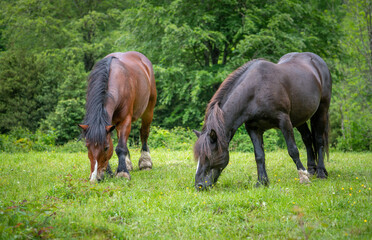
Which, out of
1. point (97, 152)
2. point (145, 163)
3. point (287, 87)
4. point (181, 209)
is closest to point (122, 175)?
point (97, 152)

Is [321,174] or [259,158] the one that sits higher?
[259,158]

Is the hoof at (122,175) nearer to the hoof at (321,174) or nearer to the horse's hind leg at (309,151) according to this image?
the hoof at (321,174)

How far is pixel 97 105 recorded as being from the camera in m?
5.35

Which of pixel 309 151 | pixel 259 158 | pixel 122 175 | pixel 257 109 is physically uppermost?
pixel 257 109

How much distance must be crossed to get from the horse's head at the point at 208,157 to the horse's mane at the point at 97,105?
1503 millimetres

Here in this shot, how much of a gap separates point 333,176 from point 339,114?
1452cm

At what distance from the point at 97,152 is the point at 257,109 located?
261 cm

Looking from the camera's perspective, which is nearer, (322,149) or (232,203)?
(232,203)

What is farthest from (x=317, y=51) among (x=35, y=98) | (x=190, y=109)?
(x=35, y=98)

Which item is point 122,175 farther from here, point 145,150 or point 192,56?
point 192,56

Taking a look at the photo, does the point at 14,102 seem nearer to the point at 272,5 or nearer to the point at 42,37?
the point at 42,37

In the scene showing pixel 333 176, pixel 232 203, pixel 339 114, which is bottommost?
pixel 339 114

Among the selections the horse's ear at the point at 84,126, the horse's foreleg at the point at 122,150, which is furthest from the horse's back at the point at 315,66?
the horse's ear at the point at 84,126

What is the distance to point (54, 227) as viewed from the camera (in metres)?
3.21
